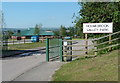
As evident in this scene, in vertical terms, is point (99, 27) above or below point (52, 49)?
above

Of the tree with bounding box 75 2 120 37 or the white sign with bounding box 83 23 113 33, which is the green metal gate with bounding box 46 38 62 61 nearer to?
the white sign with bounding box 83 23 113 33

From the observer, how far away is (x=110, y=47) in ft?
47.0

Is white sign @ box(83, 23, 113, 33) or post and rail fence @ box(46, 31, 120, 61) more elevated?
white sign @ box(83, 23, 113, 33)

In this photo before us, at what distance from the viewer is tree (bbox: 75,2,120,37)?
15.5m

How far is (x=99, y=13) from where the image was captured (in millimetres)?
16484

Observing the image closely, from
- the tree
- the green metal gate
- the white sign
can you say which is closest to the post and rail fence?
the green metal gate

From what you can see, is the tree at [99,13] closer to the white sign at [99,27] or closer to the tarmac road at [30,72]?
the white sign at [99,27]

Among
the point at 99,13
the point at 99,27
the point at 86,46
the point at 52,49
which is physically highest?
the point at 99,13

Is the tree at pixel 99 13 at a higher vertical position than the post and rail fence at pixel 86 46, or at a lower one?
higher

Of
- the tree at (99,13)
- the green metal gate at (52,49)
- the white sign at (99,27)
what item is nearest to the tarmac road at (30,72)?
the green metal gate at (52,49)

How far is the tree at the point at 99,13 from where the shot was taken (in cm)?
1550

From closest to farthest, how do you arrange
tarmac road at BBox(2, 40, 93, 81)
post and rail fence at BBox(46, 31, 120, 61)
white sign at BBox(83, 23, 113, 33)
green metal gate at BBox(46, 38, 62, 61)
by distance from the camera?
tarmac road at BBox(2, 40, 93, 81)
post and rail fence at BBox(46, 31, 120, 61)
white sign at BBox(83, 23, 113, 33)
green metal gate at BBox(46, 38, 62, 61)

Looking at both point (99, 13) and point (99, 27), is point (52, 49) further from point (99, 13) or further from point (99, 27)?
point (99, 13)

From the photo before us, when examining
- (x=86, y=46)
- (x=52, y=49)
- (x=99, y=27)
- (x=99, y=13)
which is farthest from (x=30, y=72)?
(x=99, y=13)
